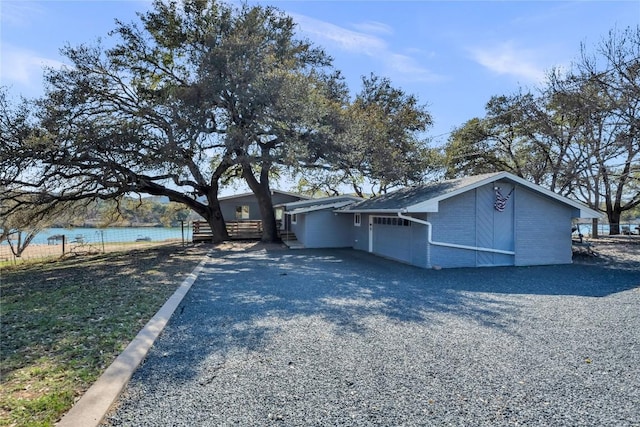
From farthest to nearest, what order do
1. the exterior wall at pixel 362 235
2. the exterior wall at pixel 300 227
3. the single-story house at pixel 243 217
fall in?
the single-story house at pixel 243 217, the exterior wall at pixel 300 227, the exterior wall at pixel 362 235

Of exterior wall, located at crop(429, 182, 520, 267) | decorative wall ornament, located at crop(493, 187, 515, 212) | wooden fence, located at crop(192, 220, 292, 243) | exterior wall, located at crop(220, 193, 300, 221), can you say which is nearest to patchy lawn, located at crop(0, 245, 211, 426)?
exterior wall, located at crop(429, 182, 520, 267)

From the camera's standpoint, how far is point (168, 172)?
14.8m

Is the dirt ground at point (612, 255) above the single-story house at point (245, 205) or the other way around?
the other way around

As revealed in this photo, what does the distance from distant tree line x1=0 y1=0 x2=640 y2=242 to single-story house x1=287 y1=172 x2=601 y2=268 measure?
417 centimetres

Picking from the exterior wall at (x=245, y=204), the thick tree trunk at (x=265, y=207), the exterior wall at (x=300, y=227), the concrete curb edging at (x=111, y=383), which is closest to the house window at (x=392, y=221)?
the exterior wall at (x=300, y=227)

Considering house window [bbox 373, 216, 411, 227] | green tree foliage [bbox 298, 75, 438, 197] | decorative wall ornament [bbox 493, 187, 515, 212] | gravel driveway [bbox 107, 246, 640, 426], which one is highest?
green tree foliage [bbox 298, 75, 438, 197]

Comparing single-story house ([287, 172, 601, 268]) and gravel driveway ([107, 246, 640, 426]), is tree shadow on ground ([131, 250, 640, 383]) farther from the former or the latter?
single-story house ([287, 172, 601, 268])

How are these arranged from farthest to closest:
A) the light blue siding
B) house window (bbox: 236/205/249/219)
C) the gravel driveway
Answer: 1. house window (bbox: 236/205/249/219)
2. the light blue siding
3. the gravel driveway

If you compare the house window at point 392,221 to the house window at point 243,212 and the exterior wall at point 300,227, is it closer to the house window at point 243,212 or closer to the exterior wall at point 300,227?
the exterior wall at point 300,227

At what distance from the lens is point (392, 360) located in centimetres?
406

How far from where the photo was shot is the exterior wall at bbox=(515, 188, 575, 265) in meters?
12.5

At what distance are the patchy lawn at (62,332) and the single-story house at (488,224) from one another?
23.7ft

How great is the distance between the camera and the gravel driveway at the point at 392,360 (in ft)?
9.75

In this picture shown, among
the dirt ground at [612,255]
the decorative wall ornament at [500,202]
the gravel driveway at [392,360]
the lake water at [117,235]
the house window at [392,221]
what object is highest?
the decorative wall ornament at [500,202]
